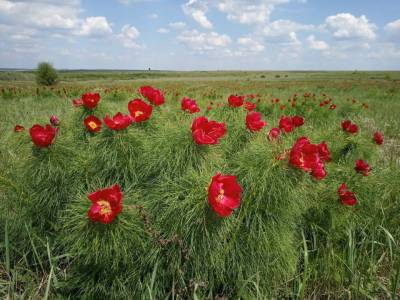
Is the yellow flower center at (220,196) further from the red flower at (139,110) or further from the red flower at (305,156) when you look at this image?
the red flower at (139,110)

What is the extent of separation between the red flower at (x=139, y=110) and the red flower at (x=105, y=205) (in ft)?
3.11

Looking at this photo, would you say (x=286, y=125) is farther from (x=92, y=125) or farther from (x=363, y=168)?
(x=92, y=125)

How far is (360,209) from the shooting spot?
9.77 ft

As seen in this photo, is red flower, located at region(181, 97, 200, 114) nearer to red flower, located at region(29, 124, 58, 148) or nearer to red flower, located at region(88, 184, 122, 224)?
red flower, located at region(29, 124, 58, 148)

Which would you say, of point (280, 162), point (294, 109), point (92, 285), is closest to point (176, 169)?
point (280, 162)

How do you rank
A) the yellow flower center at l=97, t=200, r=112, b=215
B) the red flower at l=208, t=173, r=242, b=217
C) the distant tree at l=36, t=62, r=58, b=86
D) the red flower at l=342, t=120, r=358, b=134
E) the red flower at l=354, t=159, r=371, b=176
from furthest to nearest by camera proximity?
the distant tree at l=36, t=62, r=58, b=86, the red flower at l=342, t=120, r=358, b=134, the red flower at l=354, t=159, r=371, b=176, the yellow flower center at l=97, t=200, r=112, b=215, the red flower at l=208, t=173, r=242, b=217

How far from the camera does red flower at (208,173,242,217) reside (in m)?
1.76

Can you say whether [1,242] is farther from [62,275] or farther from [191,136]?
[191,136]

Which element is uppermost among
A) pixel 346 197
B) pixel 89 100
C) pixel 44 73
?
pixel 44 73

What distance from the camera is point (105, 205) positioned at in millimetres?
1896

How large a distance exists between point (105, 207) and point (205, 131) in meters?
0.86

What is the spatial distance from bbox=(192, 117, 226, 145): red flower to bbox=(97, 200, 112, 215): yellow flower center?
0.73 m

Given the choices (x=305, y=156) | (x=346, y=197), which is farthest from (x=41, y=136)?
(x=346, y=197)

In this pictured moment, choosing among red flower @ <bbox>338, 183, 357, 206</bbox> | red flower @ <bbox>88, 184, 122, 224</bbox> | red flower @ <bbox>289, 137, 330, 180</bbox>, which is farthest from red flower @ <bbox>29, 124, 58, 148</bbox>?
red flower @ <bbox>338, 183, 357, 206</bbox>
